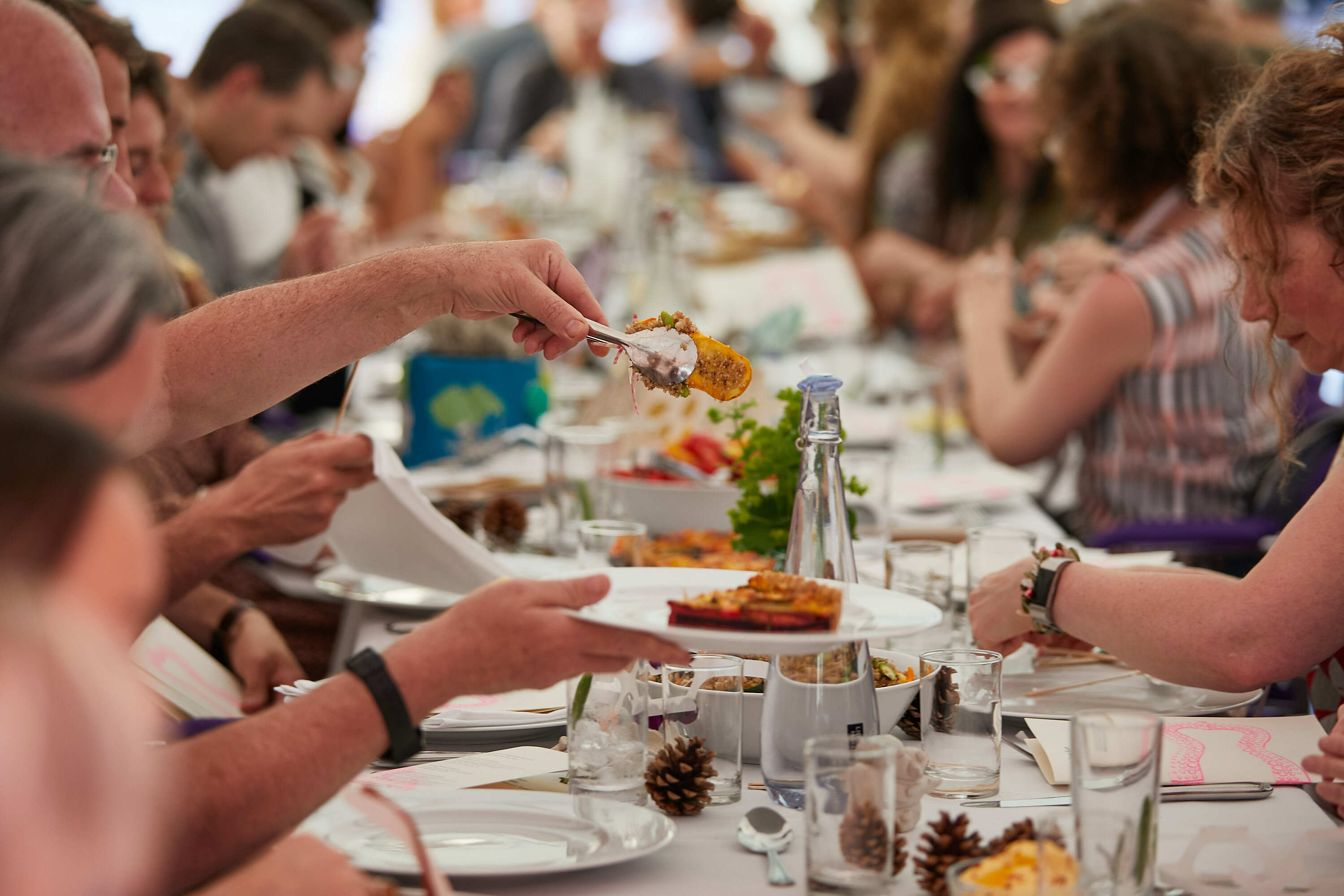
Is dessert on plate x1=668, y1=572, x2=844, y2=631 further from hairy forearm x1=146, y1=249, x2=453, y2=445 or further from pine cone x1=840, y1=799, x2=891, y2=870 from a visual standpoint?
hairy forearm x1=146, y1=249, x2=453, y2=445

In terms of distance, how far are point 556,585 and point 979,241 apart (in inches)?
148

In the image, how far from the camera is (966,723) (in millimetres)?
1172

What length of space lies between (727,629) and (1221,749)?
574mm

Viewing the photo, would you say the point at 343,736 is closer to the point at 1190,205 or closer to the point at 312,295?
the point at 312,295

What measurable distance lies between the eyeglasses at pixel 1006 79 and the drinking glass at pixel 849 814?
3.47m

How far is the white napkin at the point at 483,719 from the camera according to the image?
1307mm

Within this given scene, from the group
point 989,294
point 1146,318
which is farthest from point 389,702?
point 989,294

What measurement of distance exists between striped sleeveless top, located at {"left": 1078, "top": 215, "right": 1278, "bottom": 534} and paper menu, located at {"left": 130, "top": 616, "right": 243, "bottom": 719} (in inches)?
70.4

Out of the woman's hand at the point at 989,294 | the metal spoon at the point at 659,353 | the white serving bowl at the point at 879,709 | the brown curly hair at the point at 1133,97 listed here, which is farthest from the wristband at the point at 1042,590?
the woman's hand at the point at 989,294

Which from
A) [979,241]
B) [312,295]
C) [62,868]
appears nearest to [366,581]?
[312,295]

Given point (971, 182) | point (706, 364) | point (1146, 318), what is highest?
point (971, 182)

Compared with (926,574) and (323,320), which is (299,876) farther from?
(926,574)

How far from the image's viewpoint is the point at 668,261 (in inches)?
117

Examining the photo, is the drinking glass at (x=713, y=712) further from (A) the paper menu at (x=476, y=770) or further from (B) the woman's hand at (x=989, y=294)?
(B) the woman's hand at (x=989, y=294)
